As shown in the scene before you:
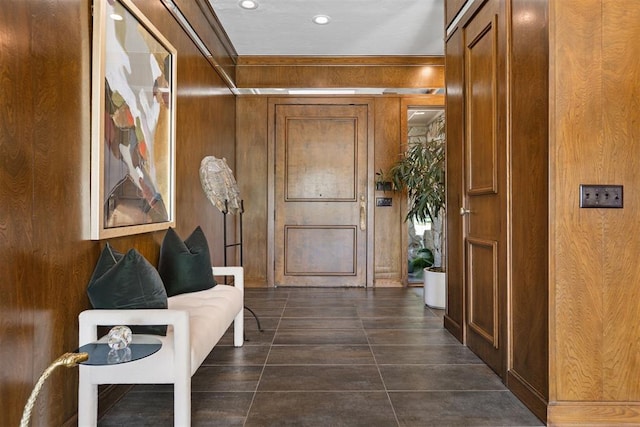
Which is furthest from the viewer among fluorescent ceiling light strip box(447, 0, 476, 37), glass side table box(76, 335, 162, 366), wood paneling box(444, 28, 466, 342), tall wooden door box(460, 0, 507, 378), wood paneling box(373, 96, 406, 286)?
wood paneling box(373, 96, 406, 286)

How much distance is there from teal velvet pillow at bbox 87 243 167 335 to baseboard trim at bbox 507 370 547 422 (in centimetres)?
175

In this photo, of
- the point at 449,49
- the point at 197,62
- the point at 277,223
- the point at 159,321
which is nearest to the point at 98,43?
the point at 159,321

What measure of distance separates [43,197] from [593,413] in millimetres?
2509

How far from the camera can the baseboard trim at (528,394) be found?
1.89 meters

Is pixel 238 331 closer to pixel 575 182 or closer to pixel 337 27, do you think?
pixel 575 182

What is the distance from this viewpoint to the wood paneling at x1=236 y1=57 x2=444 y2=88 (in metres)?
5.12

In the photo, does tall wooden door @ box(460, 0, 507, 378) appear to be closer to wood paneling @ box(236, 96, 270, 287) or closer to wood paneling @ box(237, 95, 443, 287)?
wood paneling @ box(237, 95, 443, 287)

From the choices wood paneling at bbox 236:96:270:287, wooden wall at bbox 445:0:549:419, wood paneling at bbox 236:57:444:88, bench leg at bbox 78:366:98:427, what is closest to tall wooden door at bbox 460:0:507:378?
wooden wall at bbox 445:0:549:419

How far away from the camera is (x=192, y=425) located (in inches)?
73.0

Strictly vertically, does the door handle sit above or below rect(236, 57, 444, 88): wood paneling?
below

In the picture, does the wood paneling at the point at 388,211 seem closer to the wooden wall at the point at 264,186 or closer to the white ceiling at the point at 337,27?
the wooden wall at the point at 264,186

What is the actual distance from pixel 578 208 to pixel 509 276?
0.56m

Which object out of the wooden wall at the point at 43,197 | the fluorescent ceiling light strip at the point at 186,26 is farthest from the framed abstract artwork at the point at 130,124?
the fluorescent ceiling light strip at the point at 186,26

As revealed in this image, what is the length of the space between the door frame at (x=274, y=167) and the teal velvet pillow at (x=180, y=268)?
256 cm
